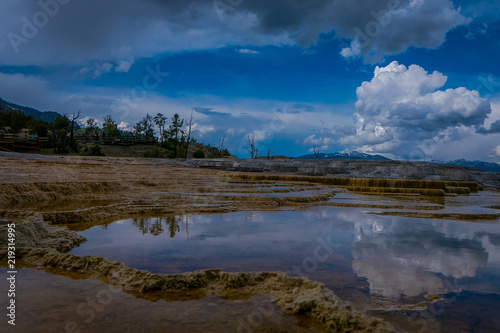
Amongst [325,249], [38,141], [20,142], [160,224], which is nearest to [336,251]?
[325,249]

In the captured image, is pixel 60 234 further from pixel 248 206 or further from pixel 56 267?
pixel 248 206

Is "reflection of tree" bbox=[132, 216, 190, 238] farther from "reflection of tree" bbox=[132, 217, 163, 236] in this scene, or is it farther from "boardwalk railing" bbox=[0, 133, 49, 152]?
"boardwalk railing" bbox=[0, 133, 49, 152]

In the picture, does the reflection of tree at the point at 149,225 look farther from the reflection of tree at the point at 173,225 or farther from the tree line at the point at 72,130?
the tree line at the point at 72,130

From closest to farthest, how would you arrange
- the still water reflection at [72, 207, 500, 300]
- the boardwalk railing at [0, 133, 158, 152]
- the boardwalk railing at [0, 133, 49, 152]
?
the still water reflection at [72, 207, 500, 300] → the boardwalk railing at [0, 133, 49, 152] → the boardwalk railing at [0, 133, 158, 152]

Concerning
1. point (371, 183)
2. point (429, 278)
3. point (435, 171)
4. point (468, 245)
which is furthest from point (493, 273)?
point (435, 171)

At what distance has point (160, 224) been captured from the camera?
5559mm

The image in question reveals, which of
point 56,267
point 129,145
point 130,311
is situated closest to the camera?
point 130,311

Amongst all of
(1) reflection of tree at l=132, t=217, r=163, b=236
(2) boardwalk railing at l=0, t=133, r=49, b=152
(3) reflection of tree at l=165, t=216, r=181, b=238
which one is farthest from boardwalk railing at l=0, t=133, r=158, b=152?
(3) reflection of tree at l=165, t=216, r=181, b=238

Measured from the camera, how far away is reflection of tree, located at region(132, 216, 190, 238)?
16.3 ft

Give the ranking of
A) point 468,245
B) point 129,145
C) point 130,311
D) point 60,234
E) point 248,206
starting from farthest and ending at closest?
point 129,145 < point 248,206 < point 468,245 < point 60,234 < point 130,311

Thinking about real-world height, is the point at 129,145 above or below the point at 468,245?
above

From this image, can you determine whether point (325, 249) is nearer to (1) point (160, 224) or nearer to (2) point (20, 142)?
(1) point (160, 224)

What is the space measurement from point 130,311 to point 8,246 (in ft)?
7.52

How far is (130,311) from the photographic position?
2.31 metres
